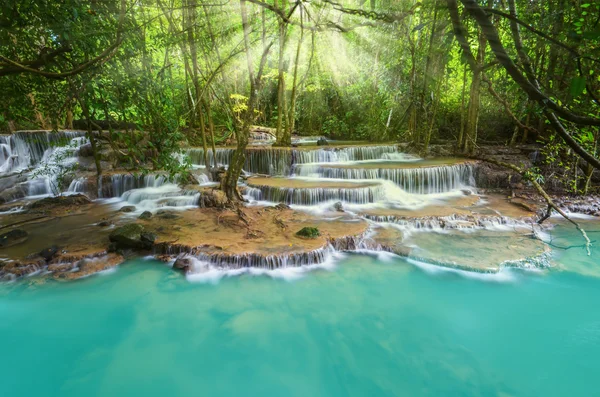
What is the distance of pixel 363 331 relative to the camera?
13.9 feet

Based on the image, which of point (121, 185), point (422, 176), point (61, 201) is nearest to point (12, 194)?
point (61, 201)

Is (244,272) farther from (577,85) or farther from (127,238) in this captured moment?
(577,85)

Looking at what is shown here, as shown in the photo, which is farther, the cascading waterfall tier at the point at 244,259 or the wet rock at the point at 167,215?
the wet rock at the point at 167,215

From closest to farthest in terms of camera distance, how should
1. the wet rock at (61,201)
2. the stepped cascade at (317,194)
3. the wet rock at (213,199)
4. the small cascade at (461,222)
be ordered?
the stepped cascade at (317,194)
the small cascade at (461,222)
the wet rock at (213,199)
the wet rock at (61,201)

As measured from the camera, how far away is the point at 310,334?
4.25 meters

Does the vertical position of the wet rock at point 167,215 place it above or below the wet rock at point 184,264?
above

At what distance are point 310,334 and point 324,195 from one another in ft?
15.2

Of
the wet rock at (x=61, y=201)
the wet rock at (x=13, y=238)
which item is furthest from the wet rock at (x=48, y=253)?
the wet rock at (x=61, y=201)

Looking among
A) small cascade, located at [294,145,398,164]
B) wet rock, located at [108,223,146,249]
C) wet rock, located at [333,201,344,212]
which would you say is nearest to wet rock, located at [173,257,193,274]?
wet rock, located at [108,223,146,249]

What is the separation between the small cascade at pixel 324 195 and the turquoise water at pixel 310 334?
3.10 meters

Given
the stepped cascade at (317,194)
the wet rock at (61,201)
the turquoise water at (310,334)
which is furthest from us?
the wet rock at (61,201)

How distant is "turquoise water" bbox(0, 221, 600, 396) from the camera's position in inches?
138

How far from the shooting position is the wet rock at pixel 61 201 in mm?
8386

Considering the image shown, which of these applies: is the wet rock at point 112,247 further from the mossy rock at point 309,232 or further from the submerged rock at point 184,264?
the mossy rock at point 309,232
